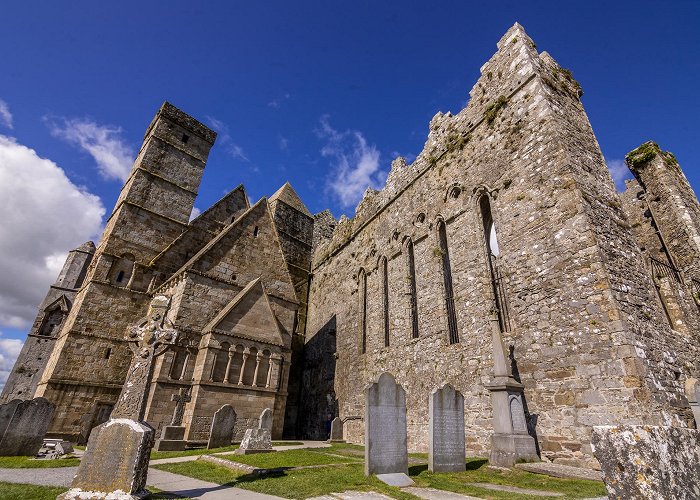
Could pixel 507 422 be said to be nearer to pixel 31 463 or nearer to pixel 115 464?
pixel 115 464

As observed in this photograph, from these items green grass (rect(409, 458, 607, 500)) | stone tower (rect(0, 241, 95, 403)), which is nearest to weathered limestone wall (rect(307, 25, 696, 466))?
green grass (rect(409, 458, 607, 500))

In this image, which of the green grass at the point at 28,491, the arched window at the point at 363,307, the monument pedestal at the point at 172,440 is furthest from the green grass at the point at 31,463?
the arched window at the point at 363,307

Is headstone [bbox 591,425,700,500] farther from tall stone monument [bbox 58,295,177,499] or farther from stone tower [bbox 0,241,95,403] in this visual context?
stone tower [bbox 0,241,95,403]

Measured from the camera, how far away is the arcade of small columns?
12406mm

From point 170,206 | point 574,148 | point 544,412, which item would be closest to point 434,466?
point 544,412

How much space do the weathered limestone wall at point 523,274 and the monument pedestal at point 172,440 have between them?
672 centimetres

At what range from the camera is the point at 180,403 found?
471 inches

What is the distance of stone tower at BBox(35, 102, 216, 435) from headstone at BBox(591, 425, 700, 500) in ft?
57.6

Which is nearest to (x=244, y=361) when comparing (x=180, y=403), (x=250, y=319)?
(x=250, y=319)

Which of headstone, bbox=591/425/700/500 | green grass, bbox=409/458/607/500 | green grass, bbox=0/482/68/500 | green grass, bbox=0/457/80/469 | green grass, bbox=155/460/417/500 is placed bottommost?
green grass, bbox=0/457/80/469

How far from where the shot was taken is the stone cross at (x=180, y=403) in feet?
38.1

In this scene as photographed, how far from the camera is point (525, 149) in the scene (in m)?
10.4

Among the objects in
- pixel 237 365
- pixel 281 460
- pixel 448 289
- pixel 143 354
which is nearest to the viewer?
pixel 143 354

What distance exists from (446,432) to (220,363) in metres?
8.90
